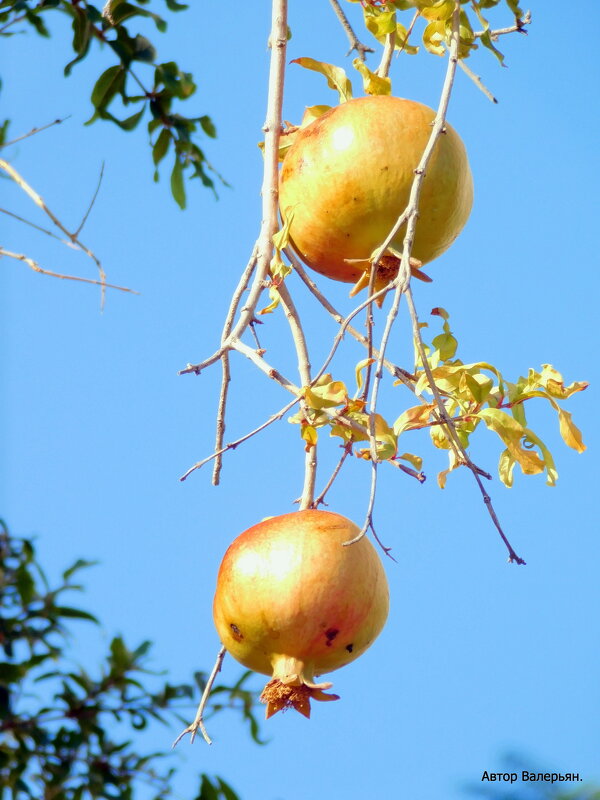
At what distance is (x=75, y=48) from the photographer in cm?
148

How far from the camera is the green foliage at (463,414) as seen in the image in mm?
1198

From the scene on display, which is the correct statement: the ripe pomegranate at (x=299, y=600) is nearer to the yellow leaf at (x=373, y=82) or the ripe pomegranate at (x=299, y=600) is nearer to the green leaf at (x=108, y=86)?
the yellow leaf at (x=373, y=82)

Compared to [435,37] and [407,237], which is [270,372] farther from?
[435,37]

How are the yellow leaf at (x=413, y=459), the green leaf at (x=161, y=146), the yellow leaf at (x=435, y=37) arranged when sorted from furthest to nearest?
the green leaf at (x=161, y=146)
the yellow leaf at (x=435, y=37)
the yellow leaf at (x=413, y=459)

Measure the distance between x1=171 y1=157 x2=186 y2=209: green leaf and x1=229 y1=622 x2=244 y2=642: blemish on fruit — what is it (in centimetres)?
71

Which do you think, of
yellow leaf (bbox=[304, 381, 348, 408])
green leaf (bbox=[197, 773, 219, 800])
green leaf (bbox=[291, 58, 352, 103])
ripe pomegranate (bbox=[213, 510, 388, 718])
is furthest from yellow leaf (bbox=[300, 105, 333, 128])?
green leaf (bbox=[197, 773, 219, 800])

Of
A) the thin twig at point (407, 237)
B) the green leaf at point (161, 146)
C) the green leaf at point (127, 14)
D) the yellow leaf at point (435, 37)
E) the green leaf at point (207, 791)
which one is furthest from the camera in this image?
the green leaf at point (161, 146)

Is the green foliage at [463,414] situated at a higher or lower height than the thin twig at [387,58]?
lower

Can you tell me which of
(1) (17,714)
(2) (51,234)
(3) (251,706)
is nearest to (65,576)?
(1) (17,714)

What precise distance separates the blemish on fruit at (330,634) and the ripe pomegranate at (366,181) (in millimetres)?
444

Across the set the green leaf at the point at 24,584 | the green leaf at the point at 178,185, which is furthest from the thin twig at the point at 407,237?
the green leaf at the point at 178,185

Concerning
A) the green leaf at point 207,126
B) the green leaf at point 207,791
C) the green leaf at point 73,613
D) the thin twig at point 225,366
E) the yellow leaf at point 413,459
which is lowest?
the green leaf at point 207,791

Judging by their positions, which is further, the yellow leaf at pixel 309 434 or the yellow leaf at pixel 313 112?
the yellow leaf at pixel 313 112

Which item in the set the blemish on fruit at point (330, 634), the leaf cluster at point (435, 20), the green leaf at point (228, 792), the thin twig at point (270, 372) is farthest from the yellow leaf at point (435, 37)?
the green leaf at point (228, 792)
